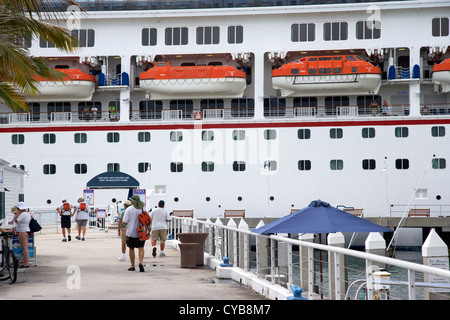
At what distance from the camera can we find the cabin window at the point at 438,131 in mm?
35219

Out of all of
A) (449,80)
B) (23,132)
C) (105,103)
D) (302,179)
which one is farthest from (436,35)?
(23,132)

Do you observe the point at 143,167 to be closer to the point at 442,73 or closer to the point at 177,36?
the point at 177,36

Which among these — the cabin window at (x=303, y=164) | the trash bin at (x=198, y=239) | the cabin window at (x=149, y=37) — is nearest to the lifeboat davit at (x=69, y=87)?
the cabin window at (x=149, y=37)

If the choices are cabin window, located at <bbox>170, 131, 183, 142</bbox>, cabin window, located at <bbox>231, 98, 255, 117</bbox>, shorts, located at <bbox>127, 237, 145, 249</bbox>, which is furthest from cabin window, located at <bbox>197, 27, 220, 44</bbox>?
shorts, located at <bbox>127, 237, 145, 249</bbox>

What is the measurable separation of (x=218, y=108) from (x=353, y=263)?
502 inches

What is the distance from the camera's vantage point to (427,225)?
1268 inches

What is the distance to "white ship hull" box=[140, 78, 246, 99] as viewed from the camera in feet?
119

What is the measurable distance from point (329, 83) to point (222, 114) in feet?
20.4

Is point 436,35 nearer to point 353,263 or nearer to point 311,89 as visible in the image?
point 311,89

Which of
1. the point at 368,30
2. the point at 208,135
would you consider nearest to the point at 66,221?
the point at 208,135

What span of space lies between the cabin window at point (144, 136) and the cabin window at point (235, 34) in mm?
6922

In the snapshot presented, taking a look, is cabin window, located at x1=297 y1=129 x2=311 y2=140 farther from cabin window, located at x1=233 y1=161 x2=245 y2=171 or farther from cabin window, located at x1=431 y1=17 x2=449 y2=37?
cabin window, located at x1=431 y1=17 x2=449 y2=37

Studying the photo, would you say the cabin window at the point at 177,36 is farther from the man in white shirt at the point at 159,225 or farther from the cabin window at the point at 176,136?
the man in white shirt at the point at 159,225

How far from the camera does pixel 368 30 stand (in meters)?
Answer: 37.2
